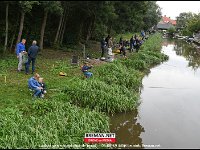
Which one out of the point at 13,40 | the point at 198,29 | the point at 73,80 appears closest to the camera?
the point at 73,80

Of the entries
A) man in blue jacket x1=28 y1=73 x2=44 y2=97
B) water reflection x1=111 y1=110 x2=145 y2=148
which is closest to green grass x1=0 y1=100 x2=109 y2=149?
water reflection x1=111 y1=110 x2=145 y2=148

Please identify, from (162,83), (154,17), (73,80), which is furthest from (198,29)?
(73,80)

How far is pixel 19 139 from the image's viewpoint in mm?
9375

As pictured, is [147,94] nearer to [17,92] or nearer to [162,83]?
[162,83]

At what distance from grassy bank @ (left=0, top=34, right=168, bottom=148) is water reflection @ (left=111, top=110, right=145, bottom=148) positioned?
0.39 meters

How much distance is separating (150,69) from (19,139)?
59.7 ft

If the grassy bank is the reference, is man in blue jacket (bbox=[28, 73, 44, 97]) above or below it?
above

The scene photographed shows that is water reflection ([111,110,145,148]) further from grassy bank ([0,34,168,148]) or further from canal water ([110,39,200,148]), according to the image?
grassy bank ([0,34,168,148])

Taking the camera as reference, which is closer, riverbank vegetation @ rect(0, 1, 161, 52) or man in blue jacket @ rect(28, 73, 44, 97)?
man in blue jacket @ rect(28, 73, 44, 97)

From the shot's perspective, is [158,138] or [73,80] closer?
[158,138]

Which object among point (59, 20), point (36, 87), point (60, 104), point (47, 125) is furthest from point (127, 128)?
point (59, 20)

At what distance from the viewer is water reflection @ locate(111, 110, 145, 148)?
35.6 feet

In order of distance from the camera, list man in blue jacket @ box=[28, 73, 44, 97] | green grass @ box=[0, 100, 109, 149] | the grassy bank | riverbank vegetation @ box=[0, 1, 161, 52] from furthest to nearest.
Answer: riverbank vegetation @ box=[0, 1, 161, 52] < man in blue jacket @ box=[28, 73, 44, 97] < the grassy bank < green grass @ box=[0, 100, 109, 149]

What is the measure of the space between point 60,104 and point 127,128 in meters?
2.63
